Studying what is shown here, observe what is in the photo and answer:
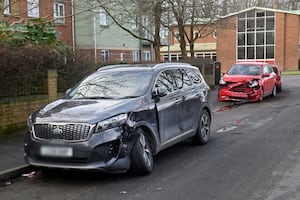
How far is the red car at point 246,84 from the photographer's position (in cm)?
1817

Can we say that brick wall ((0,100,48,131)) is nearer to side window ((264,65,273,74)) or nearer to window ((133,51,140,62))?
side window ((264,65,273,74))

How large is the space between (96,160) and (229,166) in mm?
2332

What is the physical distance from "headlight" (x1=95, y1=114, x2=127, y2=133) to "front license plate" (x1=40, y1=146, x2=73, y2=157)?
496 mm

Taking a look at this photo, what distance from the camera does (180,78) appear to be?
880 centimetres

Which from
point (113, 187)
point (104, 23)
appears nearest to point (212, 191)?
point (113, 187)

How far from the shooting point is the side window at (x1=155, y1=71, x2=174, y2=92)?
7.89 metres

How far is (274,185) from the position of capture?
609 centimetres

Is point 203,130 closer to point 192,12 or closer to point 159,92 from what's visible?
point 159,92

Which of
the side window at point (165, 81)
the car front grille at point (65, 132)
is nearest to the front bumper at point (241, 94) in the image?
the side window at point (165, 81)

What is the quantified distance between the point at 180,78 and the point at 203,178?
2.76 m

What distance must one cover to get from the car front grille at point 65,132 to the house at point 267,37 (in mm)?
43461

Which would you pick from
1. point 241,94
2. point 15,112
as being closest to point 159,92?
point 15,112

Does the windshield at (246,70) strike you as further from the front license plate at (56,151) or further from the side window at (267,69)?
the front license plate at (56,151)

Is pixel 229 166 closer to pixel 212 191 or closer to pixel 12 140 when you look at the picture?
pixel 212 191
